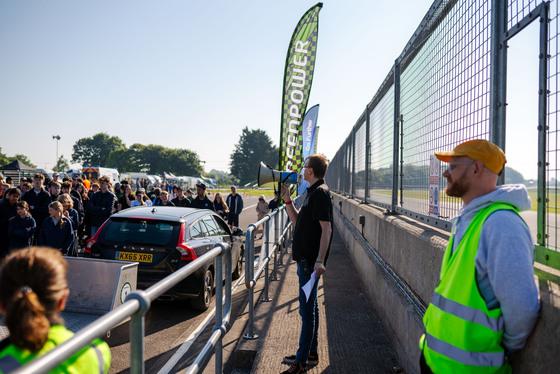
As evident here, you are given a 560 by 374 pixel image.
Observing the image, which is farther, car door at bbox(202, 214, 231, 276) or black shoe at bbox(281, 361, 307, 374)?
car door at bbox(202, 214, 231, 276)

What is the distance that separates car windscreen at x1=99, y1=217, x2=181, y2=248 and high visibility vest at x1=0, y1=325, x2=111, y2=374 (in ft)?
15.8

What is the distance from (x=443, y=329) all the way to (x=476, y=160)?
76 centimetres

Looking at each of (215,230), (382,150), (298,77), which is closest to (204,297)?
(215,230)

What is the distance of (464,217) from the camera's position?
202cm

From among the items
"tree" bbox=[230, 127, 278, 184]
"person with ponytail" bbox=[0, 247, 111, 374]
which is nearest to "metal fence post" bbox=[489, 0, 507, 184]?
"person with ponytail" bbox=[0, 247, 111, 374]

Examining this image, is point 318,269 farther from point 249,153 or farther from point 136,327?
point 249,153

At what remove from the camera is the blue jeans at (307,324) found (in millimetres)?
3875

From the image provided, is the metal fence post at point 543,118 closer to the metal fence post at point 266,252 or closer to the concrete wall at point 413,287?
the concrete wall at point 413,287

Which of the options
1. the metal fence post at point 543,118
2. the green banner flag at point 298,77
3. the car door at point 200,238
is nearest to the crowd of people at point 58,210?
the car door at point 200,238

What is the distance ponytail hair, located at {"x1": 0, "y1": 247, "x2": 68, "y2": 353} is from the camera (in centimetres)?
144

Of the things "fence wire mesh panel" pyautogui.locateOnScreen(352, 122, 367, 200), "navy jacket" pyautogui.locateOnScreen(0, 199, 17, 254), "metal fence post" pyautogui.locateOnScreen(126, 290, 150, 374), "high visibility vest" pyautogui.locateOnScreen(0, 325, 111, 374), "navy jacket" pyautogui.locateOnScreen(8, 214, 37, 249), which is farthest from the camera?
"fence wire mesh panel" pyautogui.locateOnScreen(352, 122, 367, 200)

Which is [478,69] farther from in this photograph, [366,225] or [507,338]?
[366,225]

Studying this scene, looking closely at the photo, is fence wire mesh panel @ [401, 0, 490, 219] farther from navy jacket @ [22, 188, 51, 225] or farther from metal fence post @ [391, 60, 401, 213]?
navy jacket @ [22, 188, 51, 225]

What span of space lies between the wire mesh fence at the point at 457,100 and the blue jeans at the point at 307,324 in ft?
4.28
